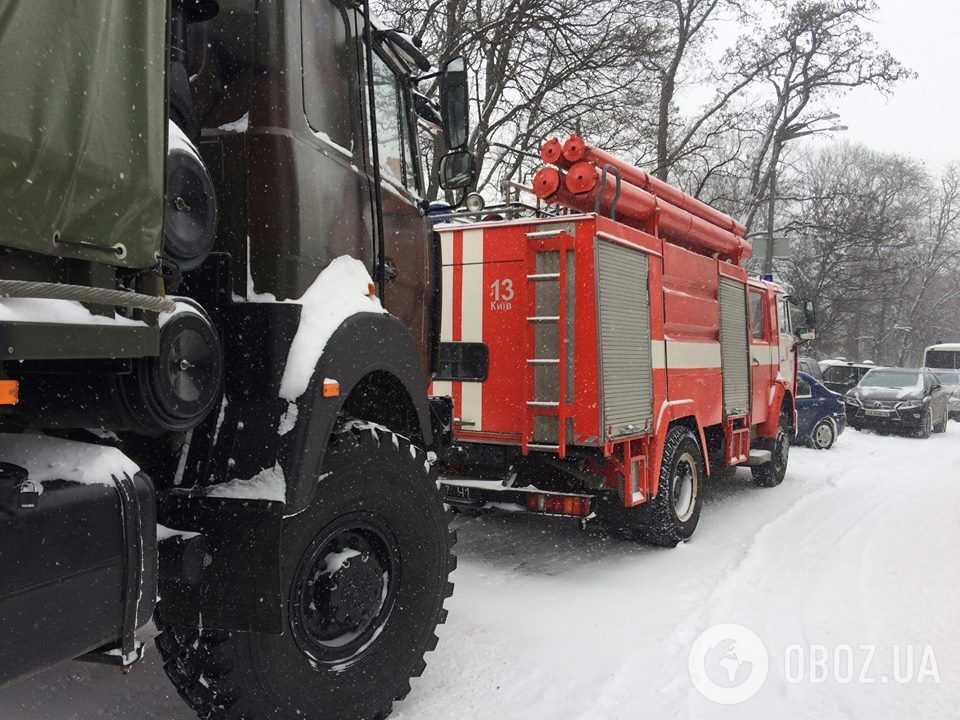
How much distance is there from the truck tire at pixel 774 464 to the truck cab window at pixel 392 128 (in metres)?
7.17

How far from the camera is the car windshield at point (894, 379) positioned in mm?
18766

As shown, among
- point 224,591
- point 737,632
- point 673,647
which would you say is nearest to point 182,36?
point 224,591

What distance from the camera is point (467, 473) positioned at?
5.98m

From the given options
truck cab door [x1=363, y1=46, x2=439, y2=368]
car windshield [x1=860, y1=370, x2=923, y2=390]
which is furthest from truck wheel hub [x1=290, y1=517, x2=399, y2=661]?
car windshield [x1=860, y1=370, x2=923, y2=390]

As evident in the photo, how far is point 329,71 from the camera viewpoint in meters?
3.07

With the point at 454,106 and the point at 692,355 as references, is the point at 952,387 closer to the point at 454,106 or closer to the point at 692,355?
the point at 692,355

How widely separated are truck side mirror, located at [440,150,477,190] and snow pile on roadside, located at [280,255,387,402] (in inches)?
31.5

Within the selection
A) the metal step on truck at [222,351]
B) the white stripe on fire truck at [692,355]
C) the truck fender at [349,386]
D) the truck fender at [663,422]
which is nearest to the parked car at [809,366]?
the white stripe on fire truck at [692,355]

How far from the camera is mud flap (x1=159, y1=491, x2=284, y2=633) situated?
2.53m

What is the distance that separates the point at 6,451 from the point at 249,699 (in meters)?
1.22

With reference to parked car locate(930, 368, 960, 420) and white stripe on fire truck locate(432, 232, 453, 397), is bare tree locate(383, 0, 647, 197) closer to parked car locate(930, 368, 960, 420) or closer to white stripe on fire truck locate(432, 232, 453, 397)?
white stripe on fire truck locate(432, 232, 453, 397)

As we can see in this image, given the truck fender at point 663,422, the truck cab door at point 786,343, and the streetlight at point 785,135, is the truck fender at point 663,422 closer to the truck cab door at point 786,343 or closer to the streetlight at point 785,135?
the truck cab door at point 786,343

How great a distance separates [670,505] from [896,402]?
47.8ft

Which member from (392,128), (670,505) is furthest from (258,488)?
(670,505)
